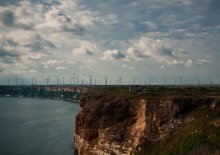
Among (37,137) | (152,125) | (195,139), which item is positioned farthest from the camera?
(37,137)

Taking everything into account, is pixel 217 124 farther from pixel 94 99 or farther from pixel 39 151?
pixel 39 151

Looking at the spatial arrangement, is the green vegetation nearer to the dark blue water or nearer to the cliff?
the cliff

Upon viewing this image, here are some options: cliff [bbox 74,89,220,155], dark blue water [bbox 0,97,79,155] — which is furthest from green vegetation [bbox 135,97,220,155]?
dark blue water [bbox 0,97,79,155]

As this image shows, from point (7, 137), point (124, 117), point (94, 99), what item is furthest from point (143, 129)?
point (7, 137)

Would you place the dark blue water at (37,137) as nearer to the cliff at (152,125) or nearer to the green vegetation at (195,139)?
the cliff at (152,125)

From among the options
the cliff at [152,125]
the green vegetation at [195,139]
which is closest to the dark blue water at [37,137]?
the cliff at [152,125]

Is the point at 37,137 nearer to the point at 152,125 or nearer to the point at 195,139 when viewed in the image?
the point at 152,125

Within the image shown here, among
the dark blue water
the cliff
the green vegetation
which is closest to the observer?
the green vegetation

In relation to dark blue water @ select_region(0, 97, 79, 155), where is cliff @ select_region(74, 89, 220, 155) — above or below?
above

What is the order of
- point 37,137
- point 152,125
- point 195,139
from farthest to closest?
1. point 37,137
2. point 152,125
3. point 195,139

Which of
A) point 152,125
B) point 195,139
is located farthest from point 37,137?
point 195,139
